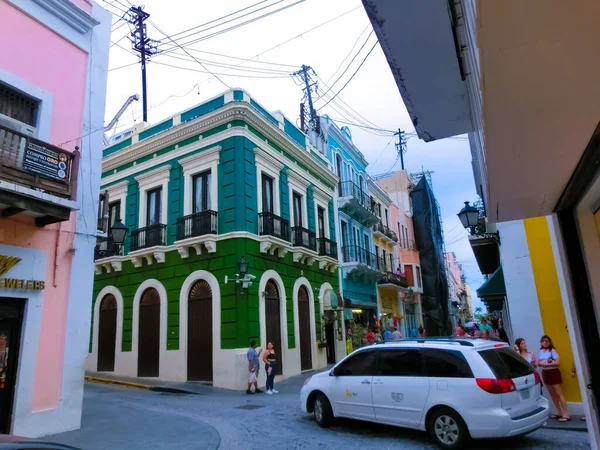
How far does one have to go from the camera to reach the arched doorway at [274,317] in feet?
54.1

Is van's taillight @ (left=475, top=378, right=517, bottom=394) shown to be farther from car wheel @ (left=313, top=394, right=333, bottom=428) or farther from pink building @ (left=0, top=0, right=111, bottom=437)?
pink building @ (left=0, top=0, right=111, bottom=437)

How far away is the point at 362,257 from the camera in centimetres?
2608

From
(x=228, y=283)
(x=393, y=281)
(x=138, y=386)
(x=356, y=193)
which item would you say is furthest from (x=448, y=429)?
(x=393, y=281)

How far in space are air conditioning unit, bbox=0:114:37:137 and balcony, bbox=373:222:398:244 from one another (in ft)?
78.8

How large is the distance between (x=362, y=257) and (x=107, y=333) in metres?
14.4

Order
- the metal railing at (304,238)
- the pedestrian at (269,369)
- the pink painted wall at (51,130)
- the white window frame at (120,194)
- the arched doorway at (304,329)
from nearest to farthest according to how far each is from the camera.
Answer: the pink painted wall at (51,130), the pedestrian at (269,369), the arched doorway at (304,329), the metal railing at (304,238), the white window frame at (120,194)

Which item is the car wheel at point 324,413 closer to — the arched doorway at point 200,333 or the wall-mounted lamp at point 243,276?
A: the wall-mounted lamp at point 243,276

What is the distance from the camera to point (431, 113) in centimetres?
446

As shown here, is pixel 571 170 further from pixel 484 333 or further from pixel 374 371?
pixel 484 333

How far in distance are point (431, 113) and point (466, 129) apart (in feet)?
2.80

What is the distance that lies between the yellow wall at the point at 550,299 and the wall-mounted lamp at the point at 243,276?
9031 millimetres

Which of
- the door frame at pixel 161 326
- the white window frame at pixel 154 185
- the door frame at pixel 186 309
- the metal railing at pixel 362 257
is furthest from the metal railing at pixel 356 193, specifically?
the door frame at pixel 161 326

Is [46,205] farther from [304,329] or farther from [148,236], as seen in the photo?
[304,329]

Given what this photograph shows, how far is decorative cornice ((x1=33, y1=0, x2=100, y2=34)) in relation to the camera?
9.07 metres
